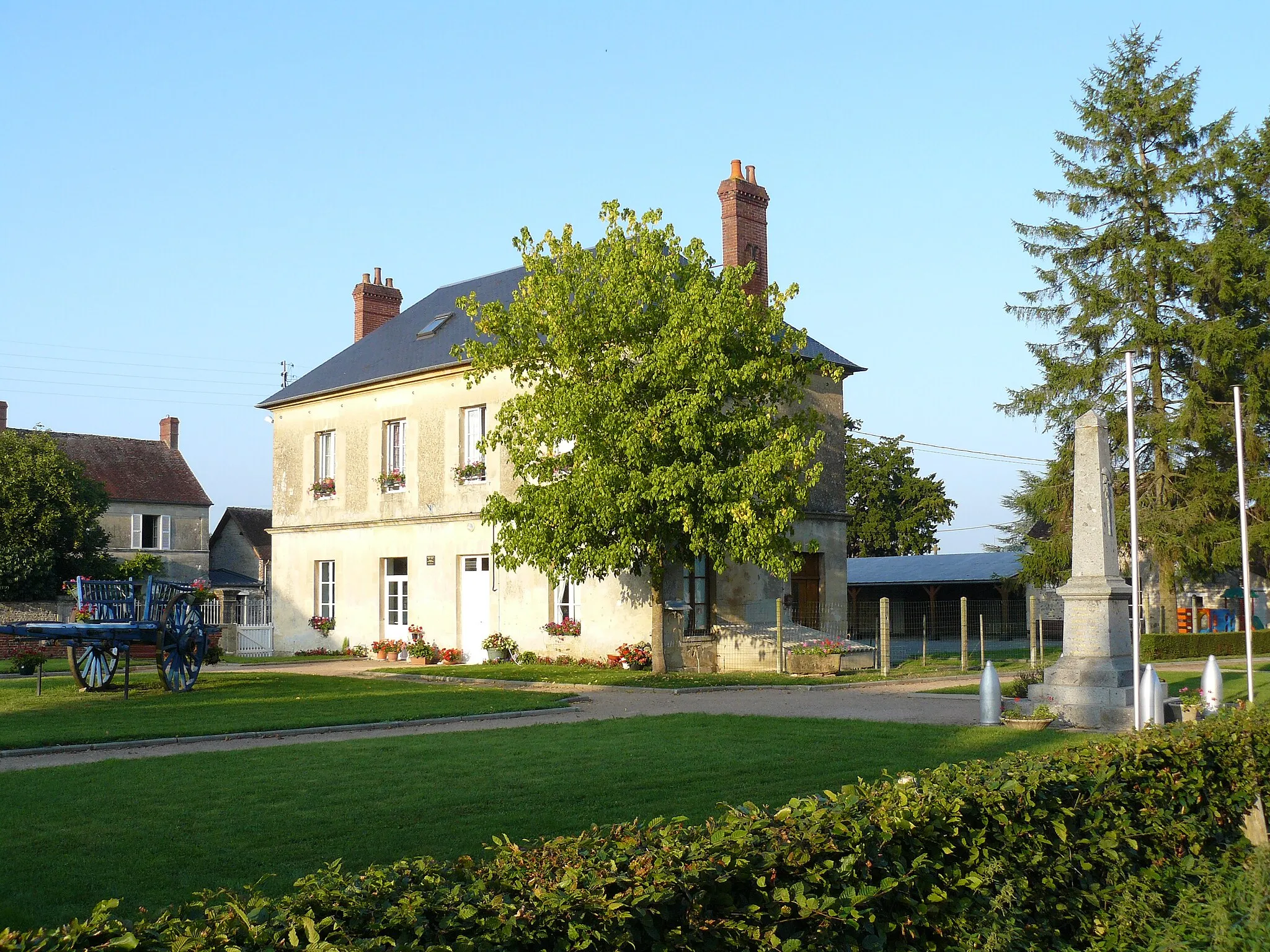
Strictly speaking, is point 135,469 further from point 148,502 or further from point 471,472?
point 471,472

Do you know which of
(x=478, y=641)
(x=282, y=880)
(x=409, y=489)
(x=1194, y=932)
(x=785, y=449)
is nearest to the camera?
(x=1194, y=932)

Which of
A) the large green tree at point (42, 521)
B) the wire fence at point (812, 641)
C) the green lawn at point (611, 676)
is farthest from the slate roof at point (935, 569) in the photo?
the large green tree at point (42, 521)

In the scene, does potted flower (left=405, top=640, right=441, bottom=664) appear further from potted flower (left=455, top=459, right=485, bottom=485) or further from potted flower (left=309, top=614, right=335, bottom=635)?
potted flower (left=455, top=459, right=485, bottom=485)

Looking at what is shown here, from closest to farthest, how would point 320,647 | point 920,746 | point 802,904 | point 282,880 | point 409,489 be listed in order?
point 802,904
point 282,880
point 920,746
point 409,489
point 320,647

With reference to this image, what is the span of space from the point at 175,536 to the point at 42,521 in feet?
45.0

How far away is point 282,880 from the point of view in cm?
605

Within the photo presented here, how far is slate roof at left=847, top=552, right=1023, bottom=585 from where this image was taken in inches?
1663

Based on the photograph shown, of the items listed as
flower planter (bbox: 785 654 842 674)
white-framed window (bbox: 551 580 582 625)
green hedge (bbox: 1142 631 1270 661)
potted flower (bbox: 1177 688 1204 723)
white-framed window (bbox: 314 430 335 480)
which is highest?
white-framed window (bbox: 314 430 335 480)

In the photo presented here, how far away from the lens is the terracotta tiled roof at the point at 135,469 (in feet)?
163

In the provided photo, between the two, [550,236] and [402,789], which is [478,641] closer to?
[550,236]

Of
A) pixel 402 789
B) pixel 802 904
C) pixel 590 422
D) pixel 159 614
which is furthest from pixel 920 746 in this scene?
pixel 159 614

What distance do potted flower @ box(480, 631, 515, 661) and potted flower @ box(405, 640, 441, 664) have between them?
5.16 ft

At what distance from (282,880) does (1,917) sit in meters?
1.28

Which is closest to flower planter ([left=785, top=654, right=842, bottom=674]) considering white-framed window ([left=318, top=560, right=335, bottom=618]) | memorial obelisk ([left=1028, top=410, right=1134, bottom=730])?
memorial obelisk ([left=1028, top=410, right=1134, bottom=730])
